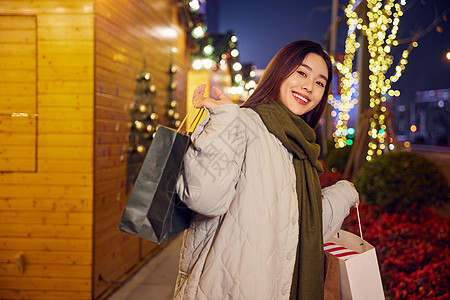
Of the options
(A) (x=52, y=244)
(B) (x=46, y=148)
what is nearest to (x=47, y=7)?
(B) (x=46, y=148)

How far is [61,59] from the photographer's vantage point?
13.2ft

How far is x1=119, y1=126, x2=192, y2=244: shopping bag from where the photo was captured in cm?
153

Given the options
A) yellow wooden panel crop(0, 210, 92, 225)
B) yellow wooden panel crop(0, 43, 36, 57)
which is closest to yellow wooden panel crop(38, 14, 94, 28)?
yellow wooden panel crop(0, 43, 36, 57)

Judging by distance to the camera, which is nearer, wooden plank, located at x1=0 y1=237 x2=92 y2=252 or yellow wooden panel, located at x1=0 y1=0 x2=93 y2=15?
yellow wooden panel, located at x1=0 y1=0 x2=93 y2=15

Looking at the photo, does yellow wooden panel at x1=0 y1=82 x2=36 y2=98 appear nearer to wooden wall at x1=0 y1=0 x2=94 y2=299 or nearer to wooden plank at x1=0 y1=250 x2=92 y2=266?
wooden wall at x1=0 y1=0 x2=94 y2=299

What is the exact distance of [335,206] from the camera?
2.13m

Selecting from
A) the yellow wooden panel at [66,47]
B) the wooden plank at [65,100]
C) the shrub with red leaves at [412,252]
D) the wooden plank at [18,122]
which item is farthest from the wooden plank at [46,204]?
the shrub with red leaves at [412,252]

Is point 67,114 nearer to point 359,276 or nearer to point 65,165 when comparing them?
point 65,165

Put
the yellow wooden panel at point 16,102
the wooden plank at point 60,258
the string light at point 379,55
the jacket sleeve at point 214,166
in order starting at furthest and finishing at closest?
the string light at point 379,55
the wooden plank at point 60,258
the yellow wooden panel at point 16,102
the jacket sleeve at point 214,166

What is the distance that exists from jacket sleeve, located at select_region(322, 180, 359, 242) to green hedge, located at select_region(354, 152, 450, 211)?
296cm

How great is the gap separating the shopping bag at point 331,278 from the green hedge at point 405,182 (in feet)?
10.6

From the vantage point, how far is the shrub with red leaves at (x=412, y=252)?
339 centimetres

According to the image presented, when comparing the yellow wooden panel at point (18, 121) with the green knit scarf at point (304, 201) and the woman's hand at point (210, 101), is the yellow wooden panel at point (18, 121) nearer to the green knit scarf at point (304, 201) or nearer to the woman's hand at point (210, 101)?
the woman's hand at point (210, 101)

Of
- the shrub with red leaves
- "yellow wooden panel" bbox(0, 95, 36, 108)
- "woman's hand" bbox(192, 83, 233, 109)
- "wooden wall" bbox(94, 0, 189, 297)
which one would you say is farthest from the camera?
"wooden wall" bbox(94, 0, 189, 297)
